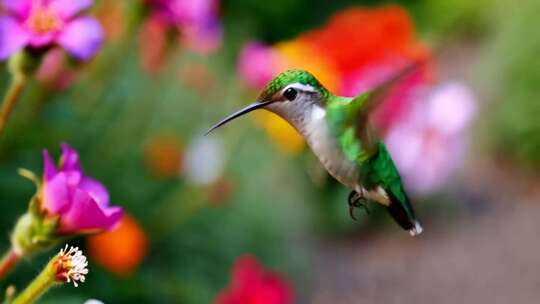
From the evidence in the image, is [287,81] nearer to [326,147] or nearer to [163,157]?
[326,147]

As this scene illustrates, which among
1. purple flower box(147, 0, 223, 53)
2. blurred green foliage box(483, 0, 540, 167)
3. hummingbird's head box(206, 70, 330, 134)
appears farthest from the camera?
blurred green foliage box(483, 0, 540, 167)

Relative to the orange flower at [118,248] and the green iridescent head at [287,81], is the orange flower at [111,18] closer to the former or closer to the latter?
the orange flower at [118,248]

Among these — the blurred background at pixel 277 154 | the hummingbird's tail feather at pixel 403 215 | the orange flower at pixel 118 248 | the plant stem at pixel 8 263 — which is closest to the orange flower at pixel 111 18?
the blurred background at pixel 277 154

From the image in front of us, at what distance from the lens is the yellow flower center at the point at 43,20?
2.24 ft

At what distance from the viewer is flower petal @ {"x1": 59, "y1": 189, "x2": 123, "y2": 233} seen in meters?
0.56

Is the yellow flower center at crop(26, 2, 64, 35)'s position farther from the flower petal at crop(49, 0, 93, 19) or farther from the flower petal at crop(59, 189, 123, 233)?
the flower petal at crop(59, 189, 123, 233)

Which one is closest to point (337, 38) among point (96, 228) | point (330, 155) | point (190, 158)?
point (190, 158)

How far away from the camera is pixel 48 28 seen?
2.27ft

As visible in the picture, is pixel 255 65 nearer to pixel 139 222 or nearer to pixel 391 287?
pixel 139 222

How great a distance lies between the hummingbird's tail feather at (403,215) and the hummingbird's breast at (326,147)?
29mm

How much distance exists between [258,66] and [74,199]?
68cm

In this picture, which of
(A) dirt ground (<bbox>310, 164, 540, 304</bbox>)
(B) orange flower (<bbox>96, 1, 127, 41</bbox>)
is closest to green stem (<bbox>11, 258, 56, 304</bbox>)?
(B) orange flower (<bbox>96, 1, 127, 41</bbox>)

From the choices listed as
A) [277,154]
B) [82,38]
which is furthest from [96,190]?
[277,154]

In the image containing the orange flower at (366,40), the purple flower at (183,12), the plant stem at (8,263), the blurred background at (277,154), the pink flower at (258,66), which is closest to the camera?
the plant stem at (8,263)
